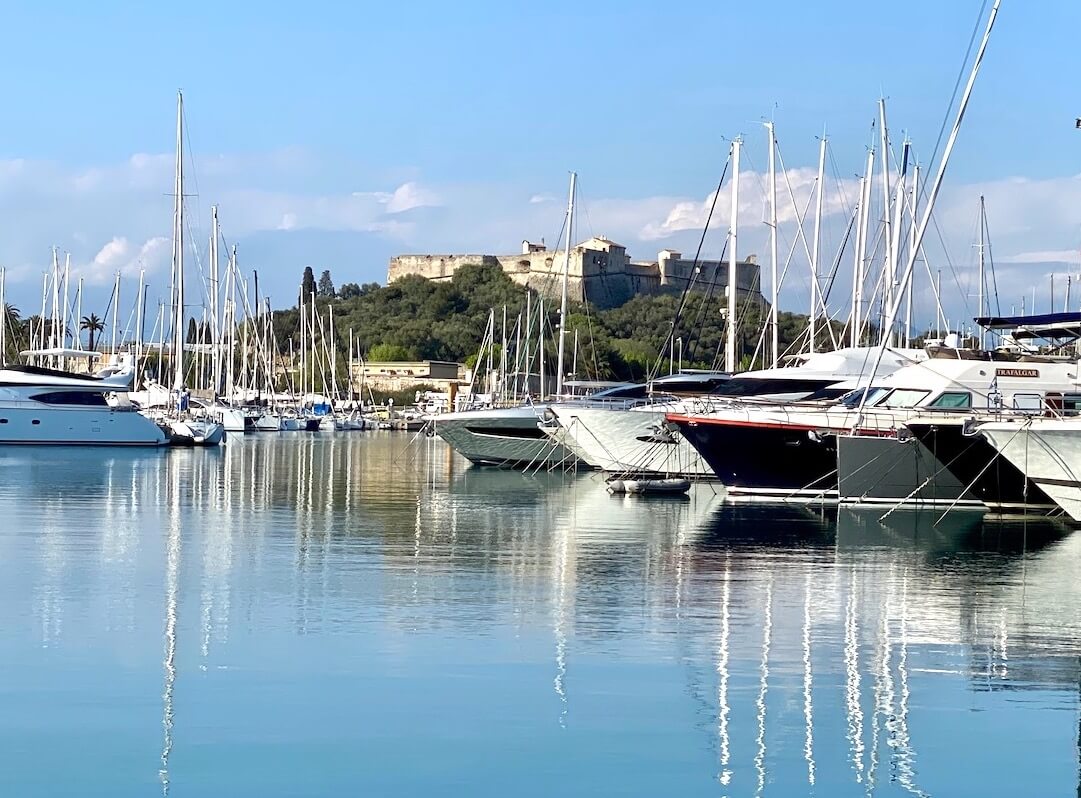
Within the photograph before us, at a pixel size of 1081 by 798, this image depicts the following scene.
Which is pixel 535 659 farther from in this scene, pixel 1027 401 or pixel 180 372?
pixel 180 372

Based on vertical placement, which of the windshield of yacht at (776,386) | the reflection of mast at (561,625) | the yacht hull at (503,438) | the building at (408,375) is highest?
the building at (408,375)

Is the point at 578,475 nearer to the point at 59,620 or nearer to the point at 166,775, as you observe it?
the point at 59,620

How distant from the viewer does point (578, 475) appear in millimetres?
41406

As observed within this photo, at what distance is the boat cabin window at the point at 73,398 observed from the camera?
51594 millimetres

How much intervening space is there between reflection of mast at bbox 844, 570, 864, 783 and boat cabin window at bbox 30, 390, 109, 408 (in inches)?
1569

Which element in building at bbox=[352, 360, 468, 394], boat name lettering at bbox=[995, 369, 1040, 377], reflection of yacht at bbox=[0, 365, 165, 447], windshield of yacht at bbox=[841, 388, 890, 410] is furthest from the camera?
building at bbox=[352, 360, 468, 394]

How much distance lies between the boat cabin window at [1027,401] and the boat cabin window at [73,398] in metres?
34.3

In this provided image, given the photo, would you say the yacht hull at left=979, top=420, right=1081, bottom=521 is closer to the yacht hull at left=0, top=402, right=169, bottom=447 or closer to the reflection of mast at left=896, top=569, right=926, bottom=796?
the reflection of mast at left=896, top=569, right=926, bottom=796

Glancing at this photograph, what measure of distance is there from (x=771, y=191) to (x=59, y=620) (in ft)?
102

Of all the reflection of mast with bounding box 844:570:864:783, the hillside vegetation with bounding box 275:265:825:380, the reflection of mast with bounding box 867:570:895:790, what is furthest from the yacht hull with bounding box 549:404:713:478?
the hillside vegetation with bounding box 275:265:825:380

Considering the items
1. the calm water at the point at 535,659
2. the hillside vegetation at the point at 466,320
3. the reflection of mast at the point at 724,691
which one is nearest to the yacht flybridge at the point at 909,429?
the calm water at the point at 535,659

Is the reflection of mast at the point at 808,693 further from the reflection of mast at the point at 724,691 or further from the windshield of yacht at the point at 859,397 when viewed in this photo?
the windshield of yacht at the point at 859,397

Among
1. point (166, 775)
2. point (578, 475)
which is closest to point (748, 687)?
point (166, 775)

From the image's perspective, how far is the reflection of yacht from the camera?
51531mm
